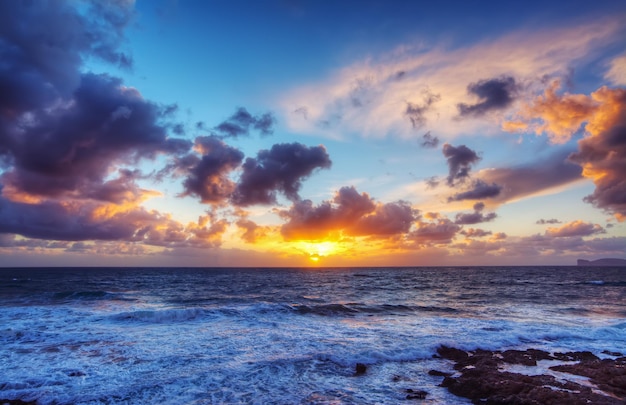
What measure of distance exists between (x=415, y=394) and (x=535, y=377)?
18.0ft

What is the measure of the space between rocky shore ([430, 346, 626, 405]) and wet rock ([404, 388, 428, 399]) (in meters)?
1.19

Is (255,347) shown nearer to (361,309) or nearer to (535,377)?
(535,377)

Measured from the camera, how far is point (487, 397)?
39.7ft

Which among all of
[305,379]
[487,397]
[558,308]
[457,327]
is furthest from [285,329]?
[558,308]

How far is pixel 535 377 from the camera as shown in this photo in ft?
45.5

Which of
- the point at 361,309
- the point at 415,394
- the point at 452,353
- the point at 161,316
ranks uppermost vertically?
the point at 415,394

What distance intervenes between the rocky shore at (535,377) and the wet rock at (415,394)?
1.19m

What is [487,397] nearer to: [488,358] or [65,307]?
[488,358]

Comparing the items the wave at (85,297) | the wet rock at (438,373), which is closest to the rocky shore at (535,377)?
the wet rock at (438,373)

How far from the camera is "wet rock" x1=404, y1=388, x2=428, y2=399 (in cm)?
1214

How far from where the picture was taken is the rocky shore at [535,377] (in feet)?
38.7

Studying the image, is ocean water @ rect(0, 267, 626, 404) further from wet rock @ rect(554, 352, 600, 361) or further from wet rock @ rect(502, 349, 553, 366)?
wet rock @ rect(502, 349, 553, 366)

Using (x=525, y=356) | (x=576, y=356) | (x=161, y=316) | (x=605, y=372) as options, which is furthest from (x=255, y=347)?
(x=576, y=356)

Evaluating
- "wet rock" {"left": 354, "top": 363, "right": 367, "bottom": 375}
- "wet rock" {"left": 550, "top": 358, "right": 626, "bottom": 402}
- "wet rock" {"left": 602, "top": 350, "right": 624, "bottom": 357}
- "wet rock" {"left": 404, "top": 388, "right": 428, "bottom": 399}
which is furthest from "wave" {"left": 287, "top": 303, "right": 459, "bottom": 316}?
"wet rock" {"left": 404, "top": 388, "right": 428, "bottom": 399}
